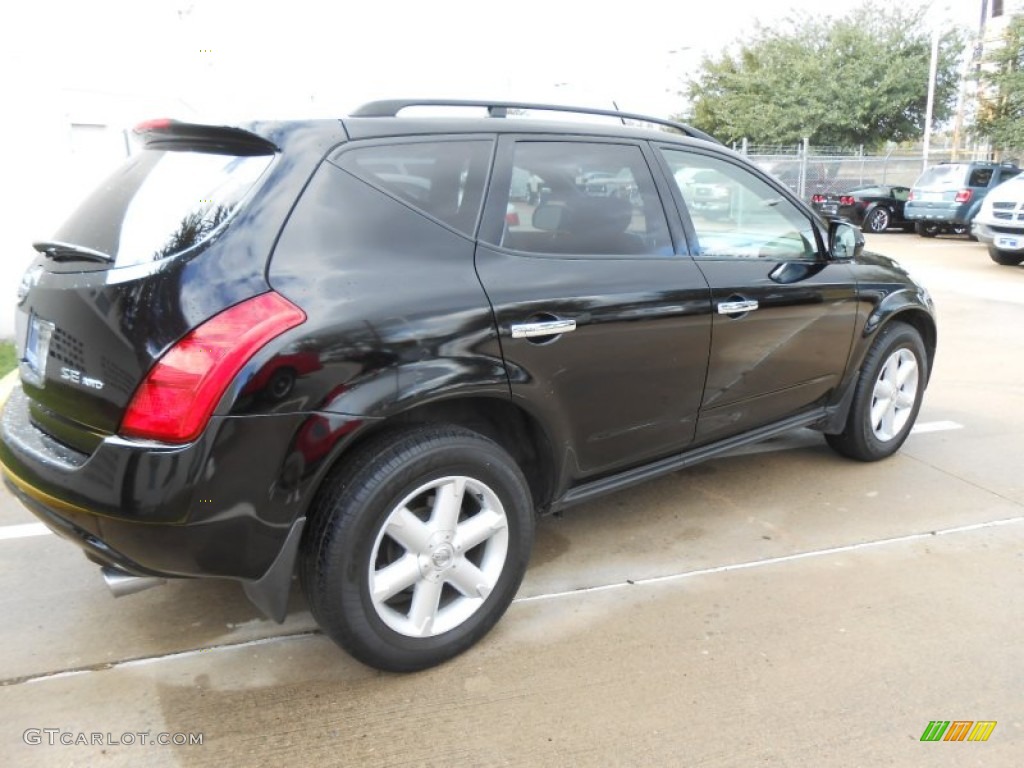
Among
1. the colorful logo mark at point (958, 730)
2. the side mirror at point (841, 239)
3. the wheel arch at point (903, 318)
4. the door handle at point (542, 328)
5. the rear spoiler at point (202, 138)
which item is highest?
the rear spoiler at point (202, 138)

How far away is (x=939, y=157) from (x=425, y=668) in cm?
2978

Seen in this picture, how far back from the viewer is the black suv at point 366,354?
2.19 meters

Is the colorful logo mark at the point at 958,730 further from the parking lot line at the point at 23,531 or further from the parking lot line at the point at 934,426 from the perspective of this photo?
the parking lot line at the point at 23,531

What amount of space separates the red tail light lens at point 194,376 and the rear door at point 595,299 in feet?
2.67

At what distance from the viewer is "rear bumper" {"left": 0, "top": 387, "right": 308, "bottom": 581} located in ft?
7.06

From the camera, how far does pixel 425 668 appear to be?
→ 268 centimetres

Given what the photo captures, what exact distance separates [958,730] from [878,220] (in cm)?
2052

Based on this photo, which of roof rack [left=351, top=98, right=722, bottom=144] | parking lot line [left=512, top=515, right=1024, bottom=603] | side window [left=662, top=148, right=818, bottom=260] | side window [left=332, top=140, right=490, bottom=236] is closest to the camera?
side window [left=332, top=140, right=490, bottom=236]

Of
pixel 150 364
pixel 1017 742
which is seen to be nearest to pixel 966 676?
pixel 1017 742

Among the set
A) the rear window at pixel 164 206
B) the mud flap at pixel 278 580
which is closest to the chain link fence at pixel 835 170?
the rear window at pixel 164 206

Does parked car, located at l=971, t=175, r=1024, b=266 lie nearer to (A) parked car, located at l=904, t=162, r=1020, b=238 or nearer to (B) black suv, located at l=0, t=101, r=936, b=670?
(A) parked car, located at l=904, t=162, r=1020, b=238

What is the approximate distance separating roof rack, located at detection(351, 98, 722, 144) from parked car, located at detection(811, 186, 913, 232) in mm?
18367

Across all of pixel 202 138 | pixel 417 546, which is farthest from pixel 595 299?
pixel 202 138

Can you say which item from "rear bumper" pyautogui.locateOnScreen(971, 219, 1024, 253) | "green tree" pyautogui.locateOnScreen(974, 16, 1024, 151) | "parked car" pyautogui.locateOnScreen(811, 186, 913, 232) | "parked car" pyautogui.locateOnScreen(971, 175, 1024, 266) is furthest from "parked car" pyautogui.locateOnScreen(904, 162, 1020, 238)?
"green tree" pyautogui.locateOnScreen(974, 16, 1024, 151)
